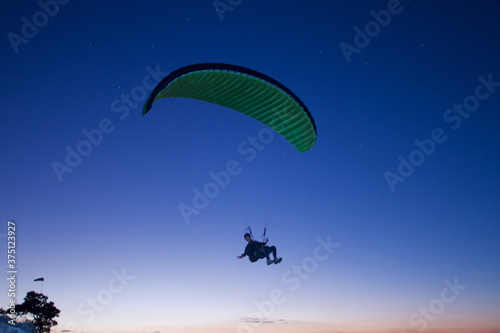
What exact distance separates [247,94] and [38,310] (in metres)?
37.6

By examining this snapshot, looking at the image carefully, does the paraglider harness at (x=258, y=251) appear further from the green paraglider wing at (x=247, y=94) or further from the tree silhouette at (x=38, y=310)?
the tree silhouette at (x=38, y=310)

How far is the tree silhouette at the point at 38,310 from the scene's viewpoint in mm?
36094

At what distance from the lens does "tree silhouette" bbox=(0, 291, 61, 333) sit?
36094 mm

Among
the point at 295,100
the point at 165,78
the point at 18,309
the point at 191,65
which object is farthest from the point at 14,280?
the point at 18,309

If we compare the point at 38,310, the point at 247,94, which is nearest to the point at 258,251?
the point at 247,94

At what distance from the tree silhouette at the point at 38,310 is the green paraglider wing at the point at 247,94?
1396 inches

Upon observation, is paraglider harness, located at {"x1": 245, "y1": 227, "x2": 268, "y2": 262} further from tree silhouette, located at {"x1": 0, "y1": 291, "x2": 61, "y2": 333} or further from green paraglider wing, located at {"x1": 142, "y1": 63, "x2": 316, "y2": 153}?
tree silhouette, located at {"x1": 0, "y1": 291, "x2": 61, "y2": 333}

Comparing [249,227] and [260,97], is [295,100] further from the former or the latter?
[249,227]

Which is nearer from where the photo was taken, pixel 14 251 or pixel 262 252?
pixel 14 251

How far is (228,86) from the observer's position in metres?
12.0

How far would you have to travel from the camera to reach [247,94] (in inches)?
486

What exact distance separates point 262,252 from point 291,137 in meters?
4.66

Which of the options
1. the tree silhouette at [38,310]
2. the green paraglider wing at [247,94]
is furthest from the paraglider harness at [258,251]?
the tree silhouette at [38,310]

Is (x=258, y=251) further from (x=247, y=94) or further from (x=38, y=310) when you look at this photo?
(x=38, y=310)
